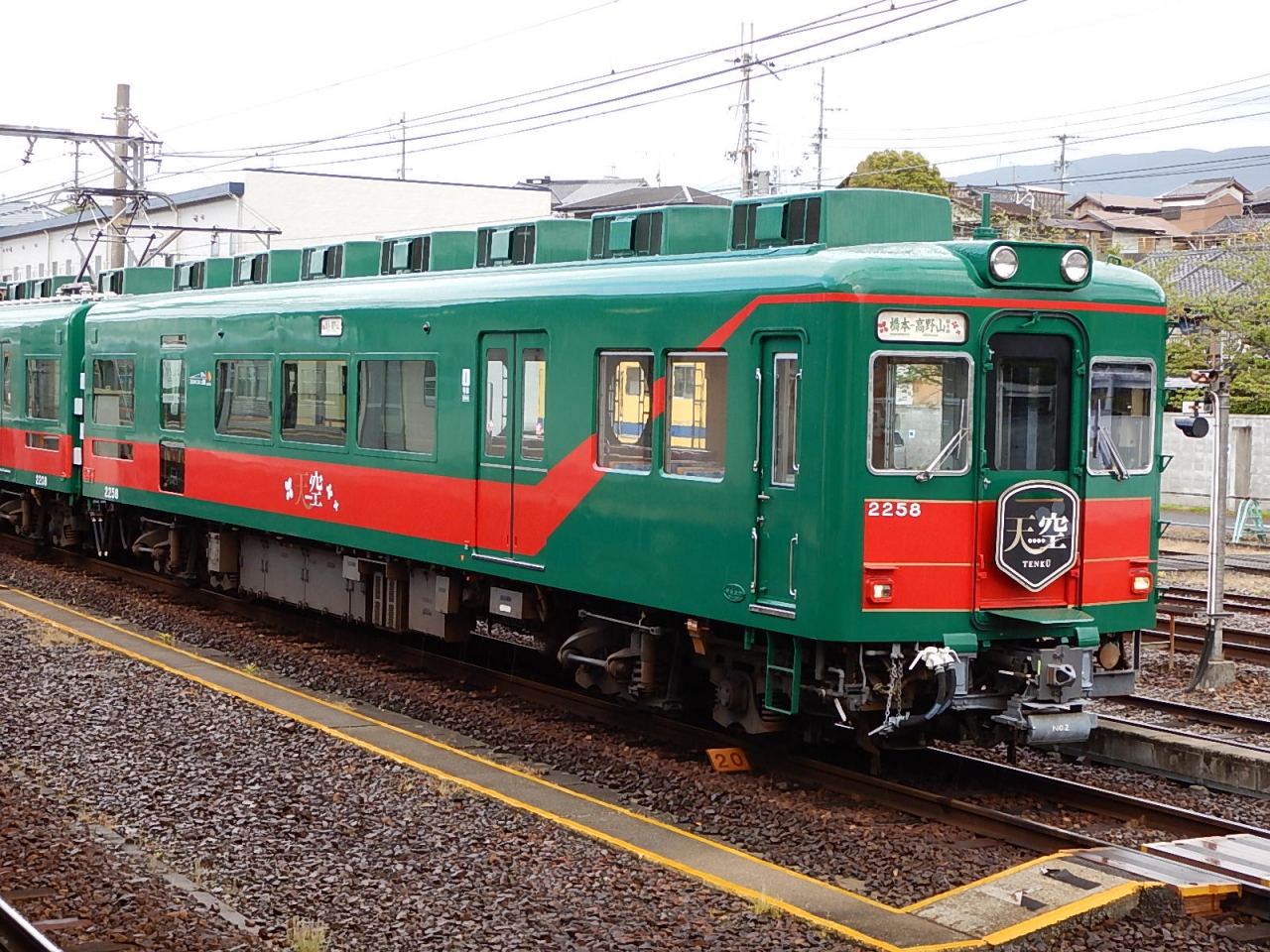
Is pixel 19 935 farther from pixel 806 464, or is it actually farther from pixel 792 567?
pixel 806 464

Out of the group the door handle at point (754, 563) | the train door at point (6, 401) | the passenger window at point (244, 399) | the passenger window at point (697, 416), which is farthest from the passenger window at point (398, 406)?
the train door at point (6, 401)

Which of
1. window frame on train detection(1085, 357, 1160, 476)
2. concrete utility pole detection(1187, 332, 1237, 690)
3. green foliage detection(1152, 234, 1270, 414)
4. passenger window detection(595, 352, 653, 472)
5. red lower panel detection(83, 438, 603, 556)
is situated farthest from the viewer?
green foliage detection(1152, 234, 1270, 414)

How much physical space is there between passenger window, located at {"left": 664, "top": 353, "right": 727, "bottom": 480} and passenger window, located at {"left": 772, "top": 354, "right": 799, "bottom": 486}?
1.31 feet

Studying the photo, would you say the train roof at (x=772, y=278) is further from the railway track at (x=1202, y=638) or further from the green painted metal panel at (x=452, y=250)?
the railway track at (x=1202, y=638)

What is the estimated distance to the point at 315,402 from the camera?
45.5 feet

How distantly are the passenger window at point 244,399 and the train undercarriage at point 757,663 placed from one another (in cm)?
134

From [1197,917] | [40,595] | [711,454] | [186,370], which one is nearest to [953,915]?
[1197,917]

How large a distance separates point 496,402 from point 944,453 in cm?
383

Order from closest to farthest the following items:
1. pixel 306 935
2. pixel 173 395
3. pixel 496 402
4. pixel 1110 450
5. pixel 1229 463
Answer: pixel 306 935 < pixel 1110 450 < pixel 496 402 < pixel 173 395 < pixel 1229 463

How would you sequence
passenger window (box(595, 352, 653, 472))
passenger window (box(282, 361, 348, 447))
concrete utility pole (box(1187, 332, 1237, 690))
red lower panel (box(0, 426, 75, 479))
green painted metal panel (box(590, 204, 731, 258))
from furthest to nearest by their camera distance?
red lower panel (box(0, 426, 75, 479)) < passenger window (box(282, 361, 348, 447)) < concrete utility pole (box(1187, 332, 1237, 690)) < green painted metal panel (box(590, 204, 731, 258)) < passenger window (box(595, 352, 653, 472))

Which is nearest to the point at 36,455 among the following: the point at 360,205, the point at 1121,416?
the point at 1121,416

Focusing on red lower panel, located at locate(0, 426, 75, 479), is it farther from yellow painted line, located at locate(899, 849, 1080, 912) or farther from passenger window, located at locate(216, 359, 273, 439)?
yellow painted line, located at locate(899, 849, 1080, 912)

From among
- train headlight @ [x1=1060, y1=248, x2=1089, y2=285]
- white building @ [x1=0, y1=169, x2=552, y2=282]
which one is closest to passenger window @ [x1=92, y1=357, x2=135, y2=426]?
train headlight @ [x1=1060, y1=248, x2=1089, y2=285]

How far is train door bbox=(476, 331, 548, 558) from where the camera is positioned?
10945 mm
